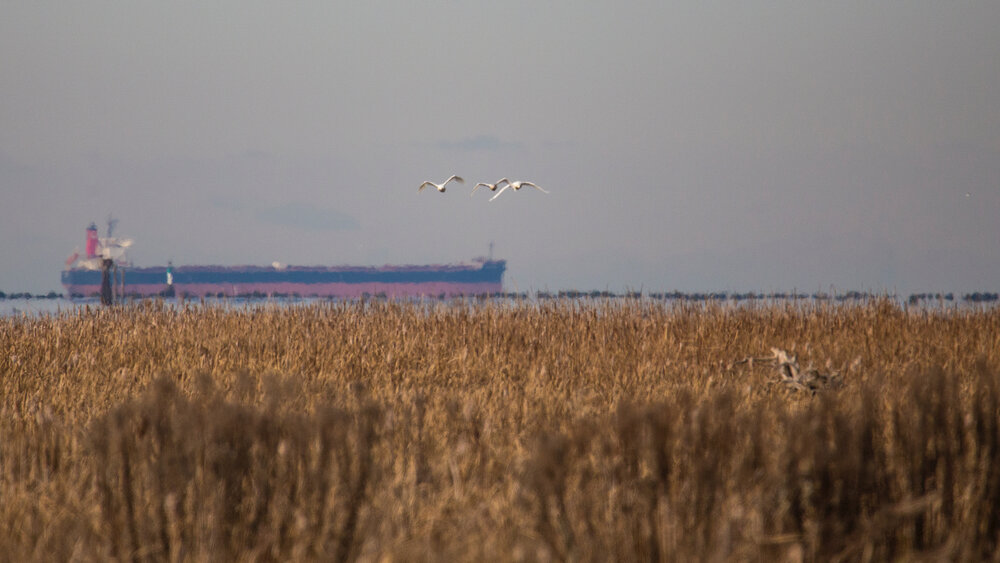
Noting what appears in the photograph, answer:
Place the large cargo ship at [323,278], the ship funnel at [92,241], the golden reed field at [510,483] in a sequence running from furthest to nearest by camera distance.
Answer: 1. the ship funnel at [92,241]
2. the large cargo ship at [323,278]
3. the golden reed field at [510,483]

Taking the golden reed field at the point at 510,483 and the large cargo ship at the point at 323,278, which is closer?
the golden reed field at the point at 510,483

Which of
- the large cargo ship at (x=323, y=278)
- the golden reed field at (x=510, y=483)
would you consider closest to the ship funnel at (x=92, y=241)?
the large cargo ship at (x=323, y=278)

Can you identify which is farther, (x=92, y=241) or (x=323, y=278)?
(x=92, y=241)

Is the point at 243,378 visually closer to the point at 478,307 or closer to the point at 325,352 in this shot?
the point at 325,352

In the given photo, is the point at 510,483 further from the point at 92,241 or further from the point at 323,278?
the point at 92,241

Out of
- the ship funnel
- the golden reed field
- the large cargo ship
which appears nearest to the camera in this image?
the golden reed field

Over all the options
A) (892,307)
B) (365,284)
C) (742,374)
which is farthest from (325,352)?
(365,284)

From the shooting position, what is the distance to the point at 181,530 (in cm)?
404

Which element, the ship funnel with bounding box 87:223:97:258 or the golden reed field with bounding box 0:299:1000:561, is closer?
the golden reed field with bounding box 0:299:1000:561

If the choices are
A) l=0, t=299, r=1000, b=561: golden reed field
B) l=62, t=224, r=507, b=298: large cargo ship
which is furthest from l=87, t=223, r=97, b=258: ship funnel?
l=0, t=299, r=1000, b=561: golden reed field

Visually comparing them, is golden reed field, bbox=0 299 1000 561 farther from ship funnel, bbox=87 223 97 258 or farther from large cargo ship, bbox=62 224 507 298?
ship funnel, bbox=87 223 97 258

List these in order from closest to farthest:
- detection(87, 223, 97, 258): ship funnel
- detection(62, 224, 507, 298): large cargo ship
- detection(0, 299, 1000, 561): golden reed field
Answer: detection(0, 299, 1000, 561): golden reed field
detection(62, 224, 507, 298): large cargo ship
detection(87, 223, 97, 258): ship funnel

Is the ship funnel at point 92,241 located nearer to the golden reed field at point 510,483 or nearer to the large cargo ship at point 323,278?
the large cargo ship at point 323,278

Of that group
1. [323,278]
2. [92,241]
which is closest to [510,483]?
[323,278]
